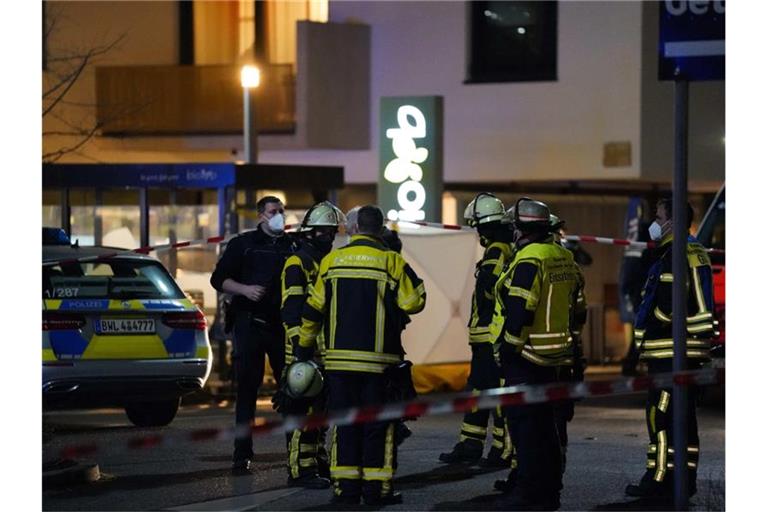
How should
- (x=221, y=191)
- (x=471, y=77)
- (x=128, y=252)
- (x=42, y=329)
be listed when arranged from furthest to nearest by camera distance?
(x=471, y=77)
(x=221, y=191)
(x=128, y=252)
(x=42, y=329)

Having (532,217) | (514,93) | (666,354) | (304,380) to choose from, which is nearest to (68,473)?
(304,380)

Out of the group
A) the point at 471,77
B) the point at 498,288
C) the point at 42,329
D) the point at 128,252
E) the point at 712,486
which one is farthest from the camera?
the point at 471,77

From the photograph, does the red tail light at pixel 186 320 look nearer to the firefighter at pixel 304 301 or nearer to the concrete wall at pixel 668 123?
the firefighter at pixel 304 301

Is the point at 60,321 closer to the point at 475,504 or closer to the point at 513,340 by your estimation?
the point at 475,504

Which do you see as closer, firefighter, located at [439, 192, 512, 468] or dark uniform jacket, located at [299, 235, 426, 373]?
dark uniform jacket, located at [299, 235, 426, 373]

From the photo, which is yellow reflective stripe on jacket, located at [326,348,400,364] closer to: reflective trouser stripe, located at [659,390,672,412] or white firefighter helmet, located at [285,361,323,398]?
white firefighter helmet, located at [285,361,323,398]

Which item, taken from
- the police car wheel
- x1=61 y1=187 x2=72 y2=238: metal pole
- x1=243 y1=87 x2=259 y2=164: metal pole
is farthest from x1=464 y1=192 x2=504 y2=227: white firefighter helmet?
x1=243 y1=87 x2=259 y2=164: metal pole

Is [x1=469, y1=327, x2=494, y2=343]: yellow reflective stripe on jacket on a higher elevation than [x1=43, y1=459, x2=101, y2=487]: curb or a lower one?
higher

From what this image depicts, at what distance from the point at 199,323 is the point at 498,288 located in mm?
5251

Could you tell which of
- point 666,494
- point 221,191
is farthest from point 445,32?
point 666,494

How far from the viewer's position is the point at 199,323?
52.3ft

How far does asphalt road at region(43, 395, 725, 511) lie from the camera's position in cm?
1152

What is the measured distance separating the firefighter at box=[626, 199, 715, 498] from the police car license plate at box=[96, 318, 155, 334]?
521 centimetres
